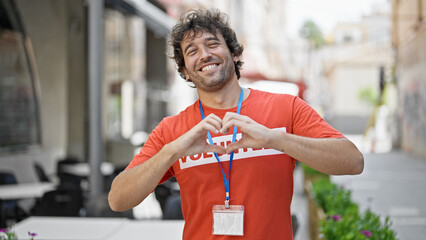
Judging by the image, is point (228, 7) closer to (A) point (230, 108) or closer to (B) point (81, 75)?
(B) point (81, 75)

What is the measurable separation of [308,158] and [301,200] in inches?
307

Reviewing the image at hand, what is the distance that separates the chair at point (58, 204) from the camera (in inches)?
220

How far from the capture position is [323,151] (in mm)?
1757

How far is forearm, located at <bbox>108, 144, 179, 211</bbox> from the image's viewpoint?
1836 millimetres

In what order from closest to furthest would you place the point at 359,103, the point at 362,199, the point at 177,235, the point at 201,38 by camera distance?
the point at 201,38, the point at 177,235, the point at 362,199, the point at 359,103

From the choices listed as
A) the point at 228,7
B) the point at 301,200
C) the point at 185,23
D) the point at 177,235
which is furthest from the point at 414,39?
the point at 185,23

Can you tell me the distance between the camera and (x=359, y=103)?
4072cm

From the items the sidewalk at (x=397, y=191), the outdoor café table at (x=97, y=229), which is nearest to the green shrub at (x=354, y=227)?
the sidewalk at (x=397, y=191)

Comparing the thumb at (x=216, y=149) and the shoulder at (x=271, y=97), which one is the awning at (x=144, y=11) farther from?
the thumb at (x=216, y=149)

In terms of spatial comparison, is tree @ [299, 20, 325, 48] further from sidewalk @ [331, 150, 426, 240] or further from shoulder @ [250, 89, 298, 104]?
shoulder @ [250, 89, 298, 104]

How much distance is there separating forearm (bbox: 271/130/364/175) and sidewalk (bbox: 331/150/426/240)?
2.11 m

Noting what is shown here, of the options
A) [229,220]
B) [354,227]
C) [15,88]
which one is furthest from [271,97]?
[15,88]

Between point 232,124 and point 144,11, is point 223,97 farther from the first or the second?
point 144,11

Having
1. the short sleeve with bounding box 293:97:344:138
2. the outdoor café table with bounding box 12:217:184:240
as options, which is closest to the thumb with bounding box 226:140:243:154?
the short sleeve with bounding box 293:97:344:138
